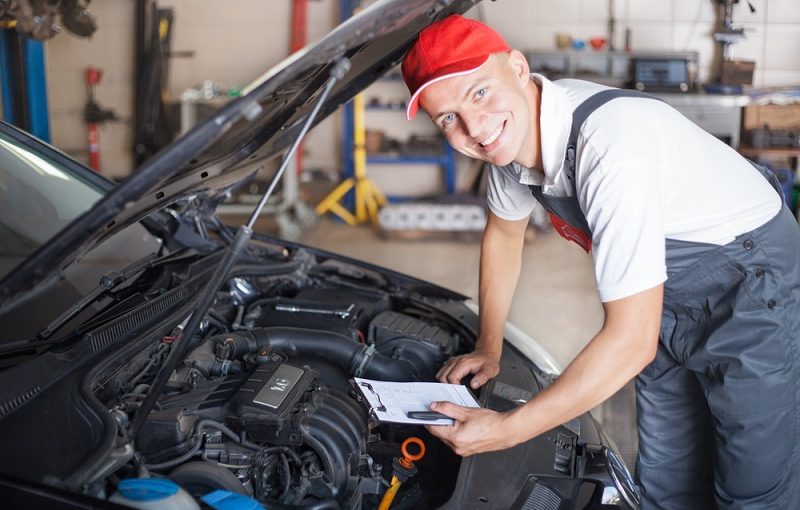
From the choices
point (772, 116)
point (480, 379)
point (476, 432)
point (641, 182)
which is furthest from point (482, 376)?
point (772, 116)

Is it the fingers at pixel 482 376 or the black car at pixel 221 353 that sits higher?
the black car at pixel 221 353

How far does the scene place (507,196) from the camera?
1.96m

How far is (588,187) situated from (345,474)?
27.4 inches

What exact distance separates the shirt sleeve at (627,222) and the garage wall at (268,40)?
5397mm

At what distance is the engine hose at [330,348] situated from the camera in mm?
1850

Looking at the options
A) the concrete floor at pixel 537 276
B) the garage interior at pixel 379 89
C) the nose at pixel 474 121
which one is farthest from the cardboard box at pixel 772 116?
the nose at pixel 474 121

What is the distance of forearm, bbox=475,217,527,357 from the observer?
1998 mm

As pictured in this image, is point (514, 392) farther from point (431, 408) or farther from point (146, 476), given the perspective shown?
point (146, 476)

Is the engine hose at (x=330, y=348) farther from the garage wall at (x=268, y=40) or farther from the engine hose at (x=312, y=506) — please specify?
the garage wall at (x=268, y=40)

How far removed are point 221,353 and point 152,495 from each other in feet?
1.94

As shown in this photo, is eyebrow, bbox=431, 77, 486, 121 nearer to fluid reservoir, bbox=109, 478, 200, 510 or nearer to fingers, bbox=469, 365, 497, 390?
fingers, bbox=469, 365, 497, 390

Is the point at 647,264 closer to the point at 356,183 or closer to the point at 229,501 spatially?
the point at 229,501

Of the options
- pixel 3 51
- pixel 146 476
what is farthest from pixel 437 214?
pixel 146 476

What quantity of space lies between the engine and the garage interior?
3.41m
